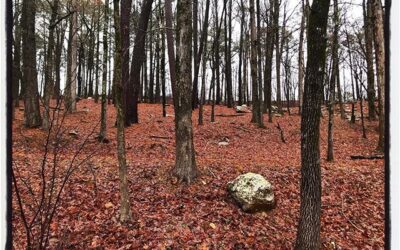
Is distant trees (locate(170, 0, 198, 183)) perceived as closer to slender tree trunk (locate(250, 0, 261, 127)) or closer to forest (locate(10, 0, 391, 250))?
forest (locate(10, 0, 391, 250))

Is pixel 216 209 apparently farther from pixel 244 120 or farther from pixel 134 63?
pixel 244 120

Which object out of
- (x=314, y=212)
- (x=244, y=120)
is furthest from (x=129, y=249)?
(x=244, y=120)

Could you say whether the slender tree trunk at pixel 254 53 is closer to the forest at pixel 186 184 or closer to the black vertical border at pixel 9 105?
the forest at pixel 186 184

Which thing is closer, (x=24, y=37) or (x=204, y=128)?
(x=24, y=37)

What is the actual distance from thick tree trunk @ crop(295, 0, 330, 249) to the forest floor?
2.60 feet

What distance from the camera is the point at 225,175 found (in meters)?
8.30

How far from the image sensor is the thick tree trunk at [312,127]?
198 inches

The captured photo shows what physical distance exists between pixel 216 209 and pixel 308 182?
2257 mm

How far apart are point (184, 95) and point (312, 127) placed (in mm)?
3302

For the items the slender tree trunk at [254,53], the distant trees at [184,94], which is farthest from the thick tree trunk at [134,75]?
the distant trees at [184,94]

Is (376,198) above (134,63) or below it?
below

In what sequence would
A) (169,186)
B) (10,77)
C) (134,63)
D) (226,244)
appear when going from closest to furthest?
1. (10,77)
2. (226,244)
3. (169,186)
4. (134,63)

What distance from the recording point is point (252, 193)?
7.01 meters

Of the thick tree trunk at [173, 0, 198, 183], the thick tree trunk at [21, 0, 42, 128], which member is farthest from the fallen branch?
the thick tree trunk at [21, 0, 42, 128]
